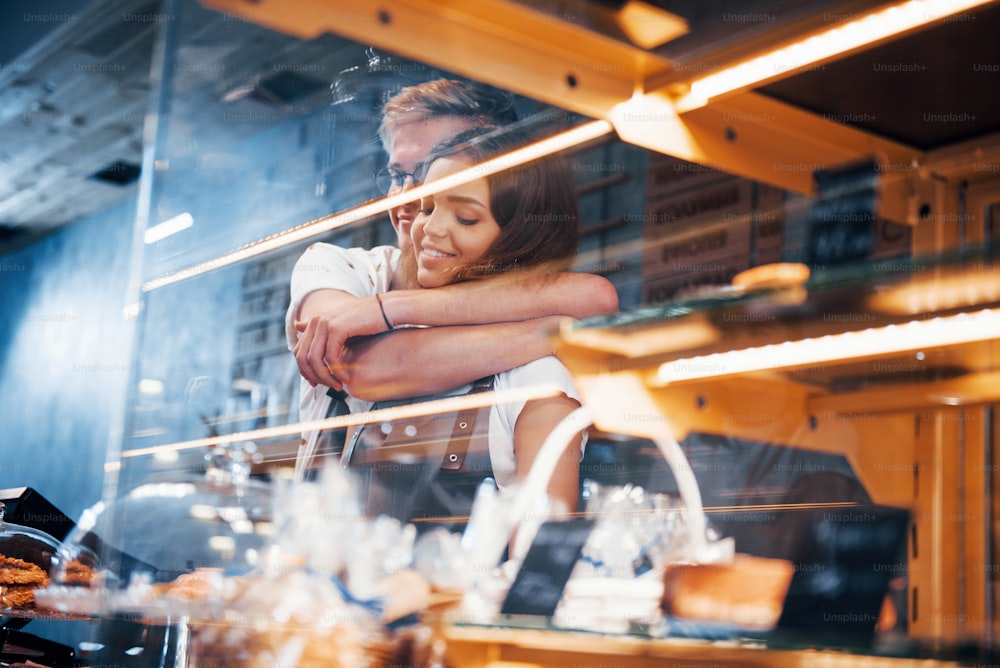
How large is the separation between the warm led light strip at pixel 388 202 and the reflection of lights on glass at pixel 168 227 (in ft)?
0.34

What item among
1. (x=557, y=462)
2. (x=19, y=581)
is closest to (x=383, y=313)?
(x=557, y=462)

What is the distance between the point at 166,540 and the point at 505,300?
1.09m

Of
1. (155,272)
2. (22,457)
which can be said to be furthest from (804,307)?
(22,457)

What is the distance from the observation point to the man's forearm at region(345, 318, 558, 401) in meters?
1.98

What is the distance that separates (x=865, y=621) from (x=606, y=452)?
891 millimetres

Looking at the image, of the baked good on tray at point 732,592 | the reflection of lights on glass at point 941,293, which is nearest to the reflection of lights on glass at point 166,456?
the baked good on tray at point 732,592

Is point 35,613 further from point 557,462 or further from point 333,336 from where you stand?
point 557,462

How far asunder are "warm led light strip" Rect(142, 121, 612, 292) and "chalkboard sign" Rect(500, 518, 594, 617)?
0.94 meters

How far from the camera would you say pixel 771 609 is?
0.96m

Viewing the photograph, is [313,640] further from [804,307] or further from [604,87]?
[604,87]

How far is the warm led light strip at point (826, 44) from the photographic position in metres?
1.37

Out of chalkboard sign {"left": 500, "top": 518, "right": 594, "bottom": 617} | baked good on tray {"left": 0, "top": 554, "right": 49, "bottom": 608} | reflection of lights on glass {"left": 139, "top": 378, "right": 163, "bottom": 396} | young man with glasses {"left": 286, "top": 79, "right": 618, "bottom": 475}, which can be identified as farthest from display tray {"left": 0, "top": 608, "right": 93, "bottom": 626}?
chalkboard sign {"left": 500, "top": 518, "right": 594, "bottom": 617}

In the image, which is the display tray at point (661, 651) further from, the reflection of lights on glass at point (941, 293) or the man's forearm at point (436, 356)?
the man's forearm at point (436, 356)

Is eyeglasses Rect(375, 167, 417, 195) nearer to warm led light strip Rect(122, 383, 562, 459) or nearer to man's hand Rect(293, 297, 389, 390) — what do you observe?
man's hand Rect(293, 297, 389, 390)
